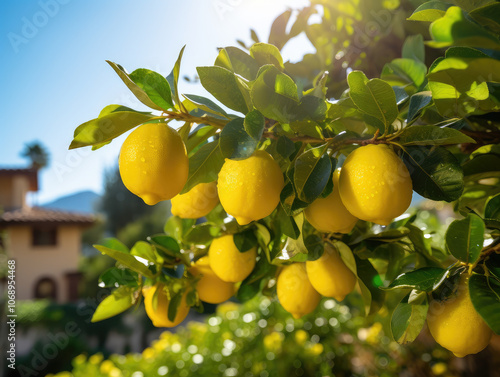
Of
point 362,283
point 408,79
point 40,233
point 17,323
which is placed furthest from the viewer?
point 40,233

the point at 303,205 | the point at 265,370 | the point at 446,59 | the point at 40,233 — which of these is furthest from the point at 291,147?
the point at 40,233

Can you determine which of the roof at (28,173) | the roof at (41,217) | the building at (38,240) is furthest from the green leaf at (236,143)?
the roof at (28,173)

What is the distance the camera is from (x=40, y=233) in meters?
9.21

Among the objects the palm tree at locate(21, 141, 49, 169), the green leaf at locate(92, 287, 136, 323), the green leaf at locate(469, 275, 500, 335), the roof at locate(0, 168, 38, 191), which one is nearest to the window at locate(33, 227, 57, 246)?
the roof at locate(0, 168, 38, 191)

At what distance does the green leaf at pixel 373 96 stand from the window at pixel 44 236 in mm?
10165

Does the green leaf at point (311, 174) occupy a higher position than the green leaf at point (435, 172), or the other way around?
the green leaf at point (311, 174)

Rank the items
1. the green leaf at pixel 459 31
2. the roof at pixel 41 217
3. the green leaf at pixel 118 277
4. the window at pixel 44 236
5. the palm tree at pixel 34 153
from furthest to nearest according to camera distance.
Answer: the palm tree at pixel 34 153 → the window at pixel 44 236 → the roof at pixel 41 217 → the green leaf at pixel 118 277 → the green leaf at pixel 459 31

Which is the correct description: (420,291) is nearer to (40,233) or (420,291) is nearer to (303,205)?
(303,205)

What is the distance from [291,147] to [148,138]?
0.16m

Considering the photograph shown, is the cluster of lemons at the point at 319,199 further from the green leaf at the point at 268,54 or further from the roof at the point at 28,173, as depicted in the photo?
the roof at the point at 28,173

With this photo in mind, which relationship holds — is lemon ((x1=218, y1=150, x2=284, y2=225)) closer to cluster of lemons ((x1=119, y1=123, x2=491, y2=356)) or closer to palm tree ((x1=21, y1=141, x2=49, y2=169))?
cluster of lemons ((x1=119, y1=123, x2=491, y2=356))

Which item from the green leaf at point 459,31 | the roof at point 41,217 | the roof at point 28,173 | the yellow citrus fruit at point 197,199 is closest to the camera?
the green leaf at point 459,31

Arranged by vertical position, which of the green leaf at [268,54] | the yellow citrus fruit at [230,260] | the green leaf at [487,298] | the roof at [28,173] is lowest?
the roof at [28,173]

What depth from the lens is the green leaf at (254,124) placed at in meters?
0.38
